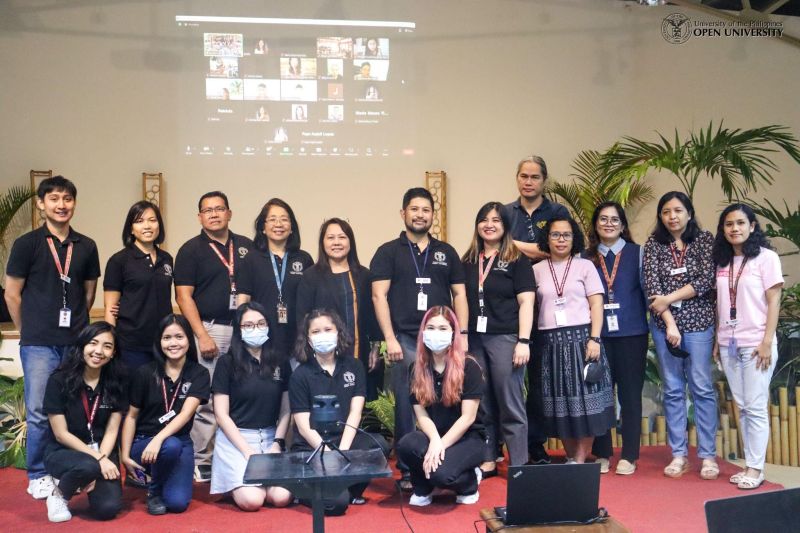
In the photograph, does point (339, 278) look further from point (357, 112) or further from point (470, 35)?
point (470, 35)

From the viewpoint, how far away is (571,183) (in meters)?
8.20

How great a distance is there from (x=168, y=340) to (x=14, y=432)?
6.16ft

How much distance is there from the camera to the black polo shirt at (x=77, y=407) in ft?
12.8

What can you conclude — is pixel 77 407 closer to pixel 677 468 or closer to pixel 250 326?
pixel 250 326

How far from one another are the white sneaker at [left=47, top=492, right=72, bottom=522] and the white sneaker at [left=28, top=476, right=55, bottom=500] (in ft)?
1.00

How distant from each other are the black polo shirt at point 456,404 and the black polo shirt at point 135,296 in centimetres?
Result: 148

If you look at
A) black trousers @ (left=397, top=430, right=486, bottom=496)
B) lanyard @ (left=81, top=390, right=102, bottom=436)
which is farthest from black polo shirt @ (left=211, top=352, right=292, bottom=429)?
black trousers @ (left=397, top=430, right=486, bottom=496)

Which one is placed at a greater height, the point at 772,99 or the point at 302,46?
the point at 302,46

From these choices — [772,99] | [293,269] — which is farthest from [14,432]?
[772,99]

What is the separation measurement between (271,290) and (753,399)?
263 cm

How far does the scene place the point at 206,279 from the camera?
4438mm

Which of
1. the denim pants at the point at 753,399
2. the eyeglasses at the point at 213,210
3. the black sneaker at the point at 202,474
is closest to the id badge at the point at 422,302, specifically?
the eyeglasses at the point at 213,210

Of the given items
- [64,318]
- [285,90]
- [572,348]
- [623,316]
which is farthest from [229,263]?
[285,90]

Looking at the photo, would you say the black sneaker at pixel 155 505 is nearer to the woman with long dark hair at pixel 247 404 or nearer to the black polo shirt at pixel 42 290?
the woman with long dark hair at pixel 247 404
